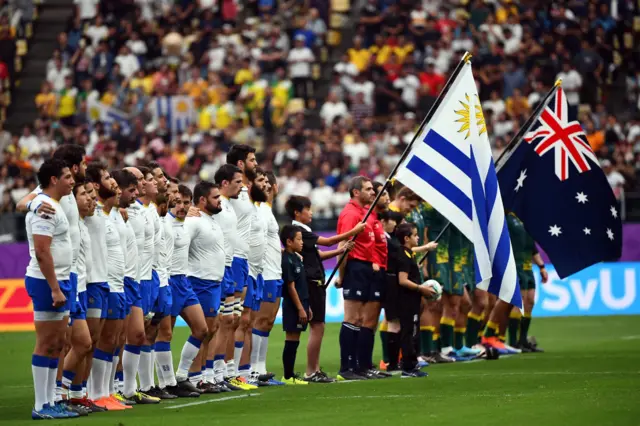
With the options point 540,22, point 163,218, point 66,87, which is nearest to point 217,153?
point 66,87

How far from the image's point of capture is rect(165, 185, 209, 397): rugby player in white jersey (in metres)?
14.1

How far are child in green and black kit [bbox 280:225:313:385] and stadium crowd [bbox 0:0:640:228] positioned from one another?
1282 cm

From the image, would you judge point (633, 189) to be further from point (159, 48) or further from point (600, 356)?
point (159, 48)

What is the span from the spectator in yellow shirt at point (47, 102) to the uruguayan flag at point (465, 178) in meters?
20.8

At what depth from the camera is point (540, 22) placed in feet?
108

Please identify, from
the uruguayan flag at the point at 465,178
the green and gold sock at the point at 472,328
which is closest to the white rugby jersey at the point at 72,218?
the uruguayan flag at the point at 465,178

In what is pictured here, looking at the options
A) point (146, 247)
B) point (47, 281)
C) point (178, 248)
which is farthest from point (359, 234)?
point (47, 281)

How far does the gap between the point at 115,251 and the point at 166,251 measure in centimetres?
105

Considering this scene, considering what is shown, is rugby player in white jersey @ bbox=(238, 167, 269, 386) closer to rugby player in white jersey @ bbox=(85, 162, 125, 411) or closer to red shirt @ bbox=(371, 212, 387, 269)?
red shirt @ bbox=(371, 212, 387, 269)

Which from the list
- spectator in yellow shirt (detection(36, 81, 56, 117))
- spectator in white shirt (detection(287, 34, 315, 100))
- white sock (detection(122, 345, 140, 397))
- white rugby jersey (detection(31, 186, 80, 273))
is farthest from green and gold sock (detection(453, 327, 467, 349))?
spectator in yellow shirt (detection(36, 81, 56, 117))

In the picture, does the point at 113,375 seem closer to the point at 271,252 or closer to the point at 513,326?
the point at 271,252

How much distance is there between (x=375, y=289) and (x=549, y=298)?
35.6 ft

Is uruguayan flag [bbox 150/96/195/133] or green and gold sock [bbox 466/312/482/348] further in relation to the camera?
uruguayan flag [bbox 150/96/195/133]

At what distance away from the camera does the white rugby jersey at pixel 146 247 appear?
13484mm
